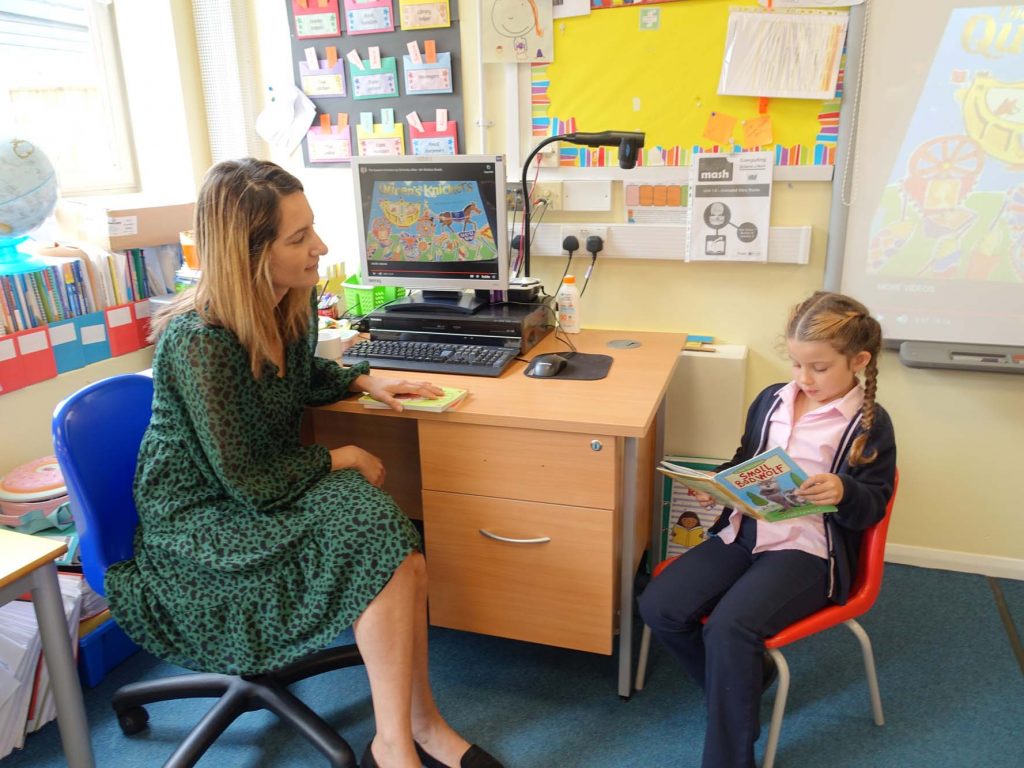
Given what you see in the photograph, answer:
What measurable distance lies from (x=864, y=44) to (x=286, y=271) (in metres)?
1.52

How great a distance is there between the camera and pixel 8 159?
185cm

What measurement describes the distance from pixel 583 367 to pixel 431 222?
55 centimetres

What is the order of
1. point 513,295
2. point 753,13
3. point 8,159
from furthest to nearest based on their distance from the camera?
point 513,295 → point 753,13 → point 8,159

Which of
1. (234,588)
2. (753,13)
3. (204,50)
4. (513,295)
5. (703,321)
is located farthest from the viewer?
(204,50)

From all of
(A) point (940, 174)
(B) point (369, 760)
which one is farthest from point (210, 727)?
(A) point (940, 174)

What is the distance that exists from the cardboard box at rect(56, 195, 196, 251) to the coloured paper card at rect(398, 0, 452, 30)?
0.86 meters

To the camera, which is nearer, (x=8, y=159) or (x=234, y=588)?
(x=234, y=588)

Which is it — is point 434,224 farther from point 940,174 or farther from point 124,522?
point 940,174

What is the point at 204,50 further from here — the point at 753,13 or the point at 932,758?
→ the point at 932,758

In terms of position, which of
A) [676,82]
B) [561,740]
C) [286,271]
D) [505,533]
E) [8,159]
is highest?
[676,82]

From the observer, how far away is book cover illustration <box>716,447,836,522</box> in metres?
1.40

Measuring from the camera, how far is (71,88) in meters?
2.48

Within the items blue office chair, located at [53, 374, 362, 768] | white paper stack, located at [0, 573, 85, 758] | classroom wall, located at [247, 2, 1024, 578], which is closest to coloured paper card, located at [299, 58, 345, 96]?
classroom wall, located at [247, 2, 1024, 578]

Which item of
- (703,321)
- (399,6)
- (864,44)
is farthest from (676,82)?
(399,6)
